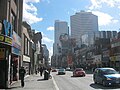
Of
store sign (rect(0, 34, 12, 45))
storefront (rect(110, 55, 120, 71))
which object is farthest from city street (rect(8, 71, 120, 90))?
storefront (rect(110, 55, 120, 71))

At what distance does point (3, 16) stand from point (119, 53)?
5728cm

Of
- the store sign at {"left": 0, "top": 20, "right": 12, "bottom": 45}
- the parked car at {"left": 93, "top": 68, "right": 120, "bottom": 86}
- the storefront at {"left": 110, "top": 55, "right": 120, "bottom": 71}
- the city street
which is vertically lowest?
the city street

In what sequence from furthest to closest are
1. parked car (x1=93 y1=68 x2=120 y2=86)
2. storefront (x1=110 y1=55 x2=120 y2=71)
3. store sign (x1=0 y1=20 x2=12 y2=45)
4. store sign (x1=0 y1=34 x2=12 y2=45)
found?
1. storefront (x1=110 y1=55 x2=120 y2=71)
2. parked car (x1=93 y1=68 x2=120 y2=86)
3. store sign (x1=0 y1=20 x2=12 y2=45)
4. store sign (x1=0 y1=34 x2=12 y2=45)

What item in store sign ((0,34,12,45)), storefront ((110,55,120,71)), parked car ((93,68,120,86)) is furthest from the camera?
storefront ((110,55,120,71))

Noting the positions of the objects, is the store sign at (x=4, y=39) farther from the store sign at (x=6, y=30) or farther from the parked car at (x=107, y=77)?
the parked car at (x=107, y=77)

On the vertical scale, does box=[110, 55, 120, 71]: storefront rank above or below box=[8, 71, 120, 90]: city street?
above

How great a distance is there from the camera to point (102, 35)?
166 meters

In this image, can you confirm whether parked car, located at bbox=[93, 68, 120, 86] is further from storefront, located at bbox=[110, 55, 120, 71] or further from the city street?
storefront, located at bbox=[110, 55, 120, 71]

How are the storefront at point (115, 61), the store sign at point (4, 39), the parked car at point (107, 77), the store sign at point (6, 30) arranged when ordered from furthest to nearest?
1. the storefront at point (115, 61)
2. the parked car at point (107, 77)
3. the store sign at point (6, 30)
4. the store sign at point (4, 39)

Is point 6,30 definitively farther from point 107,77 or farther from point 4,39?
point 107,77

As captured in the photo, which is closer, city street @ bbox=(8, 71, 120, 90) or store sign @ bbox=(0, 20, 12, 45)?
store sign @ bbox=(0, 20, 12, 45)

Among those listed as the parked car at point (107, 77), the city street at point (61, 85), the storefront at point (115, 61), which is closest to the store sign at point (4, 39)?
the city street at point (61, 85)

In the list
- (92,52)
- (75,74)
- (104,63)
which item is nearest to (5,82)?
(75,74)

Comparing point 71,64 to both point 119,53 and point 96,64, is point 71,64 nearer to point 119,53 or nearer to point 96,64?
point 96,64
